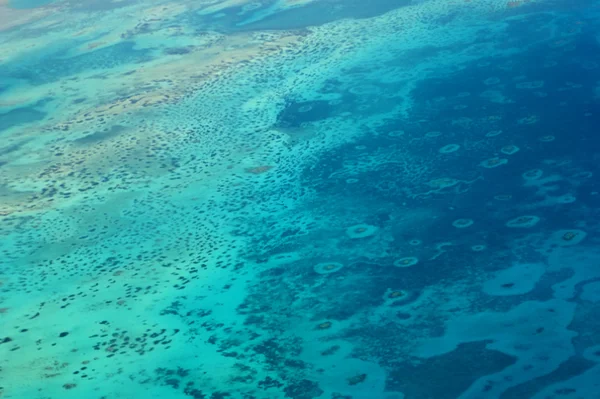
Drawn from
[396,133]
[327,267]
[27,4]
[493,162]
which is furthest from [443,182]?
[27,4]

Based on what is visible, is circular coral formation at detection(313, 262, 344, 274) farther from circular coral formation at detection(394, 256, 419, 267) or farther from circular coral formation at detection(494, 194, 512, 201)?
circular coral formation at detection(494, 194, 512, 201)

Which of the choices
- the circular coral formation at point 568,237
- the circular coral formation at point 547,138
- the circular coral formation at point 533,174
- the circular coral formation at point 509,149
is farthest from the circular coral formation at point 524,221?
the circular coral formation at point 547,138

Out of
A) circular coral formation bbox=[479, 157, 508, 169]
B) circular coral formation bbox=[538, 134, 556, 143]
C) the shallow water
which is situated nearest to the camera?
the shallow water

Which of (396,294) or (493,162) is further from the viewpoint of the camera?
(493,162)

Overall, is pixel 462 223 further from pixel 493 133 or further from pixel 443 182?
pixel 493 133

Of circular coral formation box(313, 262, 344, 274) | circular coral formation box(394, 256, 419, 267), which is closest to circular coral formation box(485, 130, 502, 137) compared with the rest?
circular coral formation box(394, 256, 419, 267)

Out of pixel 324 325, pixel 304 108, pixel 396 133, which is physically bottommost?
pixel 324 325
